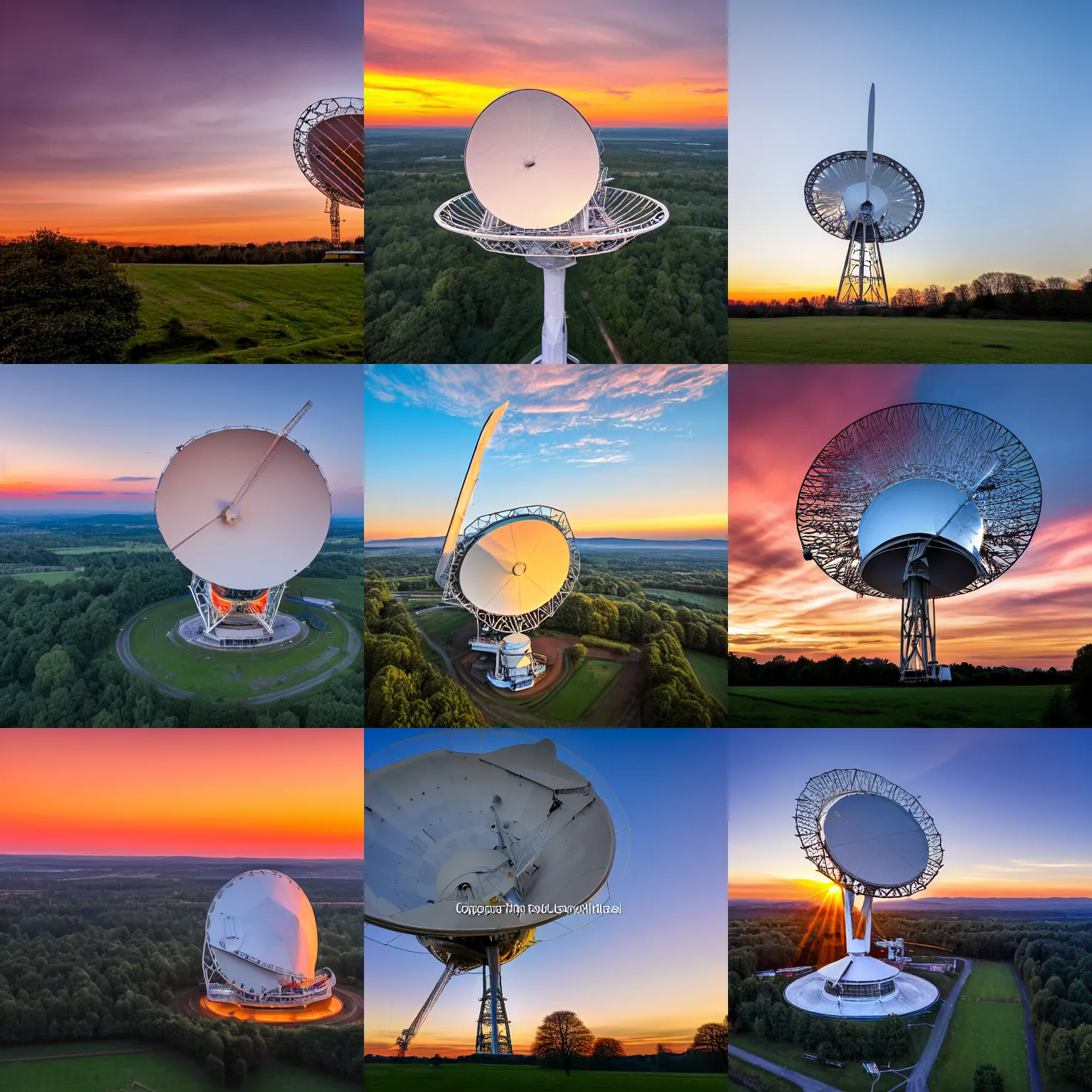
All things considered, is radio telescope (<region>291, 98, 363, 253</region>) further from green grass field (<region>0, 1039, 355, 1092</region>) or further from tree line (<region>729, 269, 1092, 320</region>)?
green grass field (<region>0, 1039, 355, 1092</region>)

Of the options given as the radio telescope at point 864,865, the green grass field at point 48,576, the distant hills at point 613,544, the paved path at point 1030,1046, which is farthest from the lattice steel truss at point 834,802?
the green grass field at point 48,576

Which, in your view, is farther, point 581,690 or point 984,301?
point 984,301

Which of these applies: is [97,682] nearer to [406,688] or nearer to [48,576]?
[48,576]

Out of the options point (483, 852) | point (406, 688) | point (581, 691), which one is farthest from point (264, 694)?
point (581, 691)

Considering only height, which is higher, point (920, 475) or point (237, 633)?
point (920, 475)

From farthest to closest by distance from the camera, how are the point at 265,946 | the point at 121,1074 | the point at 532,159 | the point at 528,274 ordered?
the point at 528,274
the point at 121,1074
the point at 265,946
the point at 532,159

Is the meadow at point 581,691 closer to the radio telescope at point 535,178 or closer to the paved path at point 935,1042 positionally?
the radio telescope at point 535,178

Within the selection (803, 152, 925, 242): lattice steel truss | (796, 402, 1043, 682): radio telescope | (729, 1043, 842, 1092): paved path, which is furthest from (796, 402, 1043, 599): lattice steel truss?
(729, 1043, 842, 1092): paved path
